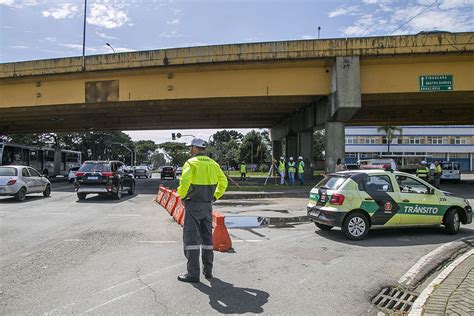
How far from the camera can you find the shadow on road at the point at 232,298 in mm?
4348

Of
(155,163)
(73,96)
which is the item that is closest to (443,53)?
(73,96)

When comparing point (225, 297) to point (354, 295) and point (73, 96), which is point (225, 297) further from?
point (73, 96)

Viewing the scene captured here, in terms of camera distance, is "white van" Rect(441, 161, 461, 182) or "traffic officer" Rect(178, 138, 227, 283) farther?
"white van" Rect(441, 161, 461, 182)

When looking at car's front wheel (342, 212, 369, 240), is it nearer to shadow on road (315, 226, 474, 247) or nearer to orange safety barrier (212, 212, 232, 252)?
shadow on road (315, 226, 474, 247)

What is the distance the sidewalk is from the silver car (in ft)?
50.9

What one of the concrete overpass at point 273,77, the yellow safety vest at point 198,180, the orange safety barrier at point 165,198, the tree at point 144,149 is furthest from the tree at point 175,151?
the yellow safety vest at point 198,180

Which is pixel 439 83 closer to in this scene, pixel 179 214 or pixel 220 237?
pixel 179 214

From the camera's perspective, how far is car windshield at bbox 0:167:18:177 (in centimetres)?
1556

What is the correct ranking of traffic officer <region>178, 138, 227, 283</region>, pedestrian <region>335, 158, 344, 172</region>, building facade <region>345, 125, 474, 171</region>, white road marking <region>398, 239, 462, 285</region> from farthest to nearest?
1. building facade <region>345, 125, 474, 171</region>
2. pedestrian <region>335, 158, 344, 172</region>
3. white road marking <region>398, 239, 462, 285</region>
4. traffic officer <region>178, 138, 227, 283</region>

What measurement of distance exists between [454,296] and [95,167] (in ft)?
49.3

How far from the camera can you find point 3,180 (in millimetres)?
15289

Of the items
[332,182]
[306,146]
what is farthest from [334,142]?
[332,182]

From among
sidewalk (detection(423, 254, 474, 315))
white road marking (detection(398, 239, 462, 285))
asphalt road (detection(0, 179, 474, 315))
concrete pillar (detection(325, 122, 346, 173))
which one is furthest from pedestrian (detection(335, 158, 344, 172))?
sidewalk (detection(423, 254, 474, 315))

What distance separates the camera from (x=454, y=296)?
15.2 ft
